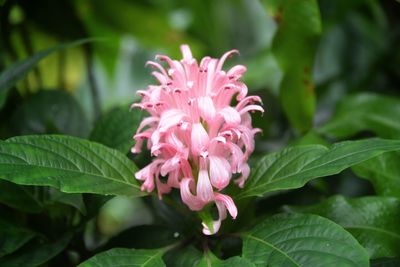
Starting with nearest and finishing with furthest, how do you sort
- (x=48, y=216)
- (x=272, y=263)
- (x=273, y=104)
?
(x=272, y=263) → (x=48, y=216) → (x=273, y=104)

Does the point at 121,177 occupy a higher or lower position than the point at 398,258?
higher

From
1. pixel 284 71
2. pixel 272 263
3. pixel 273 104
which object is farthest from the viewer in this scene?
pixel 273 104

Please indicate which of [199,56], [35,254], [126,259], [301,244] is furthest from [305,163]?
[199,56]

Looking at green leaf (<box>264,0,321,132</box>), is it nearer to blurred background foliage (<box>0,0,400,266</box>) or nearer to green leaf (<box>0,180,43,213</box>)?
blurred background foliage (<box>0,0,400,266</box>)

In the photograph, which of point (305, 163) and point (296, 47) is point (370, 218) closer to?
point (305, 163)

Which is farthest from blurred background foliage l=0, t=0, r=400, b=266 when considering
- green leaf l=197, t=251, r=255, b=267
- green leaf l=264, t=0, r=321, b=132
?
green leaf l=197, t=251, r=255, b=267

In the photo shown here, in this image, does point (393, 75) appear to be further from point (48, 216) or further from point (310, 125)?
point (48, 216)

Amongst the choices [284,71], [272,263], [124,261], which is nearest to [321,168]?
[272,263]
